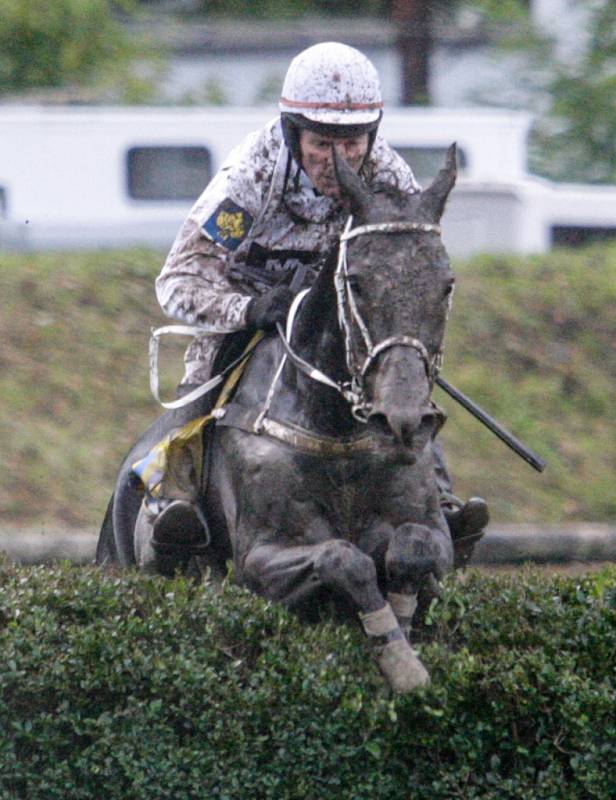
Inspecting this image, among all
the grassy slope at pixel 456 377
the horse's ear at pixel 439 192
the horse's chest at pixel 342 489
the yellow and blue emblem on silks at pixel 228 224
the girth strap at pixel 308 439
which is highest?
the horse's ear at pixel 439 192

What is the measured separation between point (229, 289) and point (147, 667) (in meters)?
1.45

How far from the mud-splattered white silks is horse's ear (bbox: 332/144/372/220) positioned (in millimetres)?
617

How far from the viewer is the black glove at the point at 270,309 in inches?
246

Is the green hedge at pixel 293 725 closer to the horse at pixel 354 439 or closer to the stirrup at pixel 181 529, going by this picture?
the horse at pixel 354 439

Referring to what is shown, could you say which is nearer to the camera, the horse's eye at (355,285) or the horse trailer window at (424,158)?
the horse's eye at (355,285)

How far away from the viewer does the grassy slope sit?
1186 cm

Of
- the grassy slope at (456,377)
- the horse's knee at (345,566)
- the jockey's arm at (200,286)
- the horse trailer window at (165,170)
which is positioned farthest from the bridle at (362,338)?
the horse trailer window at (165,170)

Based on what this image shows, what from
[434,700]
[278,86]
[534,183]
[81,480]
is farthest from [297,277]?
[278,86]

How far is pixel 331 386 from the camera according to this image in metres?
5.99

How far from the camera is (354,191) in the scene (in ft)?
18.6

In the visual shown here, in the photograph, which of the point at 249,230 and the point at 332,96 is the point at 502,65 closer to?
the point at 249,230

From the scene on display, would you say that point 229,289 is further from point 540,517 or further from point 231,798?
point 540,517

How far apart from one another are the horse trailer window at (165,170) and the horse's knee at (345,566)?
11.0m

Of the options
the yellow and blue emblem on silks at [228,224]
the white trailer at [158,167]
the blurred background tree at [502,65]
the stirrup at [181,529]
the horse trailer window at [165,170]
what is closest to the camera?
the yellow and blue emblem on silks at [228,224]
